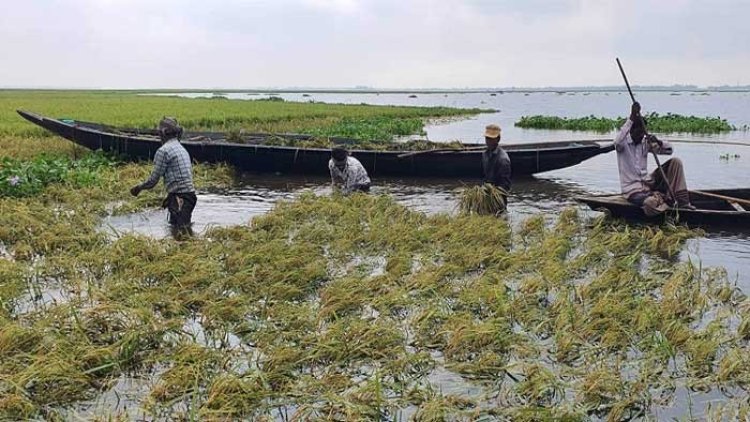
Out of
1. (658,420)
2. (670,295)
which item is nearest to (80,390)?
(658,420)

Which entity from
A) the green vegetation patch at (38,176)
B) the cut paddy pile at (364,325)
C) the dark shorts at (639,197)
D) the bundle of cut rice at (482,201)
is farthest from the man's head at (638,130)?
the green vegetation patch at (38,176)

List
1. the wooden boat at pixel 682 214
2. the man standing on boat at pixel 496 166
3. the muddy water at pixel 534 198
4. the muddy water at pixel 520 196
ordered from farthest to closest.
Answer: the man standing on boat at pixel 496 166 → the wooden boat at pixel 682 214 → the muddy water at pixel 520 196 → the muddy water at pixel 534 198

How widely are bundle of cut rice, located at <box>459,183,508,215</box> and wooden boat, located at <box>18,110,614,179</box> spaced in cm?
394

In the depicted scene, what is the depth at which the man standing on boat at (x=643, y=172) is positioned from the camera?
8.76 metres

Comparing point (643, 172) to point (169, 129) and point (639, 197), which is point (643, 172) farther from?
point (169, 129)

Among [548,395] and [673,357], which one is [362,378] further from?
[673,357]

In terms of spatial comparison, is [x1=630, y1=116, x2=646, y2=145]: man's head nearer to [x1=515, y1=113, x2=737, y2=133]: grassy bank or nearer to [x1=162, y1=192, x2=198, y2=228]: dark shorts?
[x1=162, y1=192, x2=198, y2=228]: dark shorts

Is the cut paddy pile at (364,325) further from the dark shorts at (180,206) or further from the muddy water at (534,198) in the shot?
the dark shorts at (180,206)

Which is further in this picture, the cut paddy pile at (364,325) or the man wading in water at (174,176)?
the man wading in water at (174,176)

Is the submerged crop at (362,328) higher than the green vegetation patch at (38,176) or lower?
lower

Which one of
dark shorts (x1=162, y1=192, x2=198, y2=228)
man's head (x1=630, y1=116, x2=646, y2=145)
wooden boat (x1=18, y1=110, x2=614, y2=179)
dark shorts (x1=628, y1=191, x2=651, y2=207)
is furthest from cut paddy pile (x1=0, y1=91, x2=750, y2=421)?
wooden boat (x1=18, y1=110, x2=614, y2=179)

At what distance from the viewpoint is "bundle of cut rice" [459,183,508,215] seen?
9711mm

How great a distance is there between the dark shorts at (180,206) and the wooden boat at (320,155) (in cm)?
589

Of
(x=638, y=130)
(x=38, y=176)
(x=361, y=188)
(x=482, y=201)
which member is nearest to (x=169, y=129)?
(x=361, y=188)
